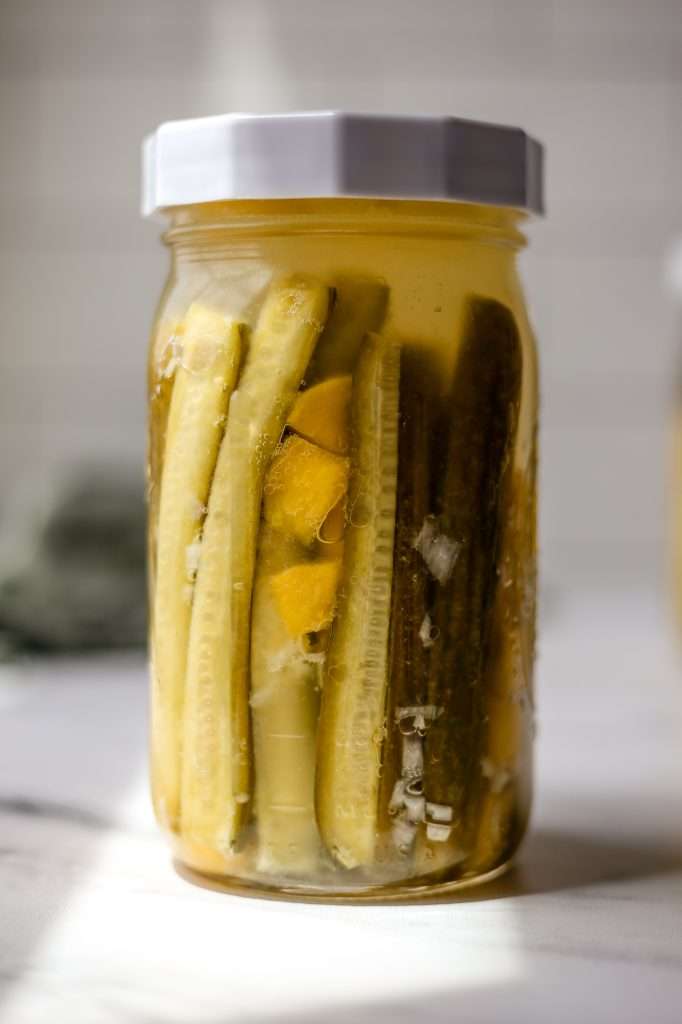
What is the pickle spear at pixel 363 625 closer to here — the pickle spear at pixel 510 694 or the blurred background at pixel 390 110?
the pickle spear at pixel 510 694

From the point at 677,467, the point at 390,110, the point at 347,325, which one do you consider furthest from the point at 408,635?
the point at 390,110

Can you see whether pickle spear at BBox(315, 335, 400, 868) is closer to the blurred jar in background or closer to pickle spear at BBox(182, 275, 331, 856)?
pickle spear at BBox(182, 275, 331, 856)

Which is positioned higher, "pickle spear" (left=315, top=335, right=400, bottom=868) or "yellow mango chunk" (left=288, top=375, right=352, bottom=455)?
"yellow mango chunk" (left=288, top=375, right=352, bottom=455)

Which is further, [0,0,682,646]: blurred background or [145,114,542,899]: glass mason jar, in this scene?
[0,0,682,646]: blurred background

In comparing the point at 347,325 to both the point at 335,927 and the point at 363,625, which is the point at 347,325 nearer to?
the point at 363,625

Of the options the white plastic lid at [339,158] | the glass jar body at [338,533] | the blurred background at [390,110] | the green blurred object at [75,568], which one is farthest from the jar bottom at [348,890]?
the blurred background at [390,110]

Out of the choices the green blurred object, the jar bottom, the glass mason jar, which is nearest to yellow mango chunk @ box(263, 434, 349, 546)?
the glass mason jar
